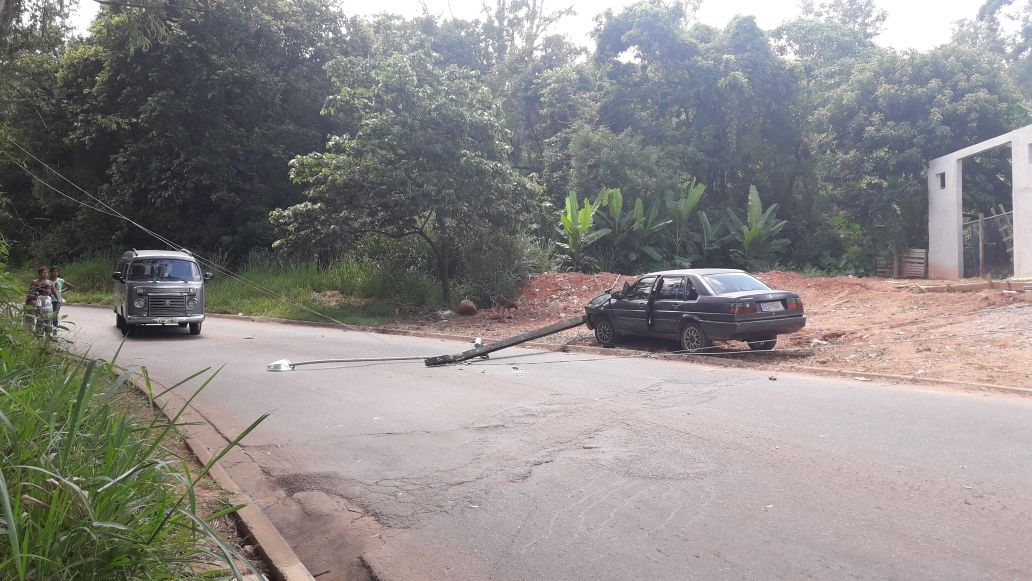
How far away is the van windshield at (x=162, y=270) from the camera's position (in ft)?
64.1

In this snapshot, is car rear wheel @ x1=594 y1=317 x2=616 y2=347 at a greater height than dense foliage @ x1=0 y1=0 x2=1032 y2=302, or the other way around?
dense foliage @ x1=0 y1=0 x2=1032 y2=302

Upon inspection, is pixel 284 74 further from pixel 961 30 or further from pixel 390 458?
pixel 961 30

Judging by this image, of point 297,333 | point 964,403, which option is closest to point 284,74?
point 297,333

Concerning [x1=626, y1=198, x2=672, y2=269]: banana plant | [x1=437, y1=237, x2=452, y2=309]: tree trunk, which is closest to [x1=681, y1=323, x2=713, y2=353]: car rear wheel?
[x1=437, y1=237, x2=452, y2=309]: tree trunk

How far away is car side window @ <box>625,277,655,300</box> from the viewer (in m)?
15.2

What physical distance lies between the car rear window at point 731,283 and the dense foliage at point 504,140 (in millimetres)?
10464

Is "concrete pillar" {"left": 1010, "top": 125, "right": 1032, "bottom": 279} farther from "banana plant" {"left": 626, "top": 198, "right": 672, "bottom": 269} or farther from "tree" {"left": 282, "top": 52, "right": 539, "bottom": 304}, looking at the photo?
"tree" {"left": 282, "top": 52, "right": 539, "bottom": 304}

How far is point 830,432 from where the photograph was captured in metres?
7.68

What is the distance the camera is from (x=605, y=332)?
16.4 metres

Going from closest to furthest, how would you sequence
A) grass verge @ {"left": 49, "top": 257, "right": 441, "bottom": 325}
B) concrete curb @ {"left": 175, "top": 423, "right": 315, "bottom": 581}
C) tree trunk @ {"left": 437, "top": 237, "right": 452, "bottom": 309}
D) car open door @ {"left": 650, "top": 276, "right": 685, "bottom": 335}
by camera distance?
1. concrete curb @ {"left": 175, "top": 423, "right": 315, "bottom": 581}
2. car open door @ {"left": 650, "top": 276, "right": 685, "bottom": 335}
3. grass verge @ {"left": 49, "top": 257, "right": 441, "bottom": 325}
4. tree trunk @ {"left": 437, "top": 237, "right": 452, "bottom": 309}

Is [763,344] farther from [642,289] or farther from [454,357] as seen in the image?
[454,357]

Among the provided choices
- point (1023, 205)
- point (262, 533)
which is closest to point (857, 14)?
point (1023, 205)

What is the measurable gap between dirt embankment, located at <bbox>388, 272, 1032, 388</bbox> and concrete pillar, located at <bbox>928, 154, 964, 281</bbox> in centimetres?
536

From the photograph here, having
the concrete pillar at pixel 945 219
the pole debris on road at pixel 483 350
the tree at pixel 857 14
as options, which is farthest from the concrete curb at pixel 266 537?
the tree at pixel 857 14
